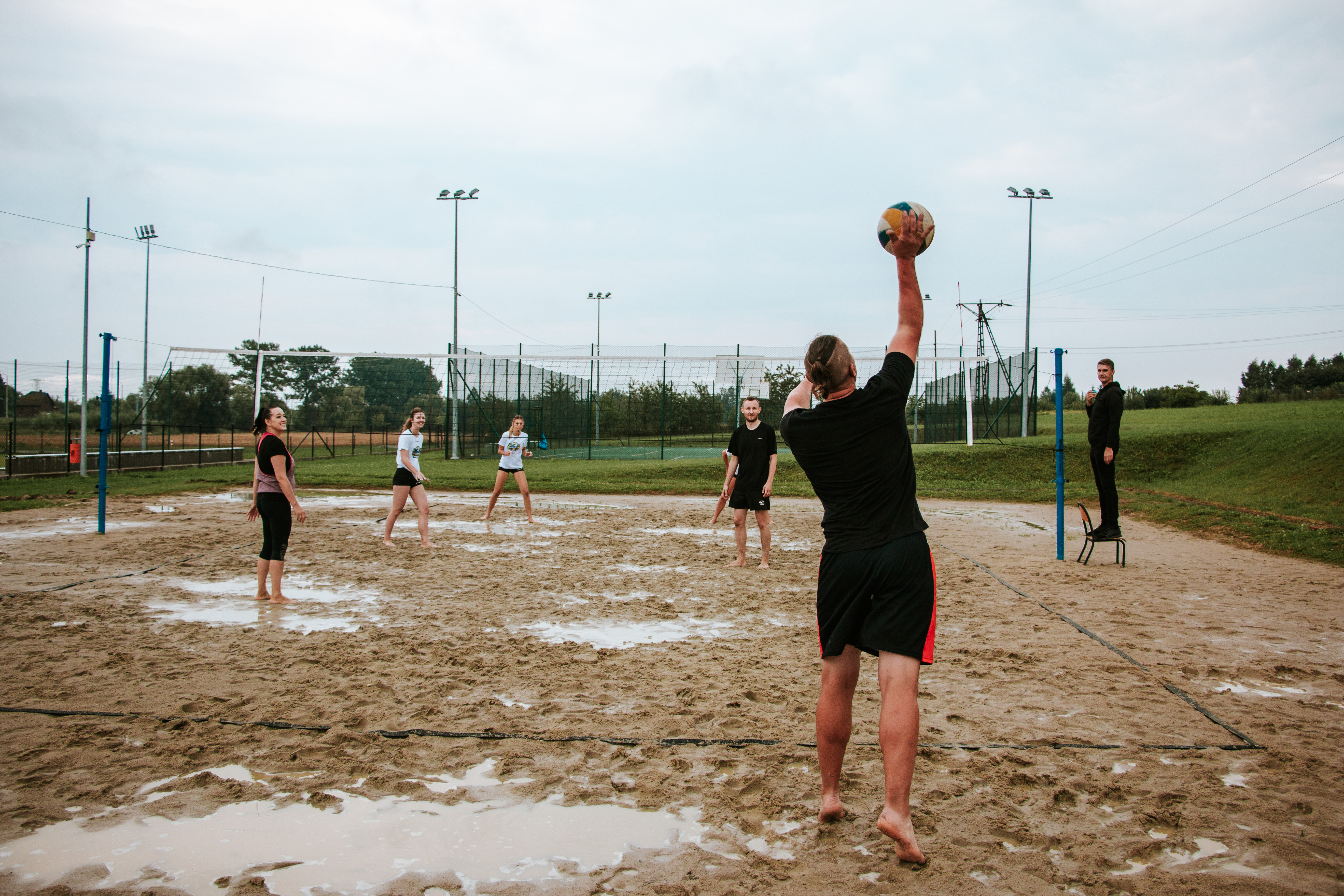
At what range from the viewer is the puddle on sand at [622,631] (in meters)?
5.45

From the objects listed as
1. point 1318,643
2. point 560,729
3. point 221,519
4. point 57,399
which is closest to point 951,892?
point 560,729

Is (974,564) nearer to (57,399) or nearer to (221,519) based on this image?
(221,519)

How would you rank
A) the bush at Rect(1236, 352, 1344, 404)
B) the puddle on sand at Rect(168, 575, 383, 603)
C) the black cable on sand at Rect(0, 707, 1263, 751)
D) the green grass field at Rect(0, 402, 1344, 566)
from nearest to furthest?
the black cable on sand at Rect(0, 707, 1263, 751) → the puddle on sand at Rect(168, 575, 383, 603) → the green grass field at Rect(0, 402, 1344, 566) → the bush at Rect(1236, 352, 1344, 404)

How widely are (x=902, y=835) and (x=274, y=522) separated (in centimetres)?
559

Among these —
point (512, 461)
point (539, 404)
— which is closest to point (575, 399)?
point (539, 404)

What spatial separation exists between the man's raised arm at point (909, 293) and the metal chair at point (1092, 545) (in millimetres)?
5920

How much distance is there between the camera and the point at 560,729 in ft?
12.7

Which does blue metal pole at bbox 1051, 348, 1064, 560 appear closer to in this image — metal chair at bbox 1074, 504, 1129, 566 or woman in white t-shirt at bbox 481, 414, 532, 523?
metal chair at bbox 1074, 504, 1129, 566

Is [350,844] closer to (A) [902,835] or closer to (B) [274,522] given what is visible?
(A) [902,835]

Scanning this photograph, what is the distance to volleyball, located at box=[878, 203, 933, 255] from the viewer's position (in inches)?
122

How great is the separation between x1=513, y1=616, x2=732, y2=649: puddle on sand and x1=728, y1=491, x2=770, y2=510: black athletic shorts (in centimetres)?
211

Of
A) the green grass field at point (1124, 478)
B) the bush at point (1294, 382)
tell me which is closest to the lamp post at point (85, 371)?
the green grass field at point (1124, 478)

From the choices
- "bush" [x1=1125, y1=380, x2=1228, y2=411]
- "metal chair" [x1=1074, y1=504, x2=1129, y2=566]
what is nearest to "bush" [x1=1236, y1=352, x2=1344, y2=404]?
"bush" [x1=1125, y1=380, x2=1228, y2=411]

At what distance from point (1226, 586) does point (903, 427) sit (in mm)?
5995
